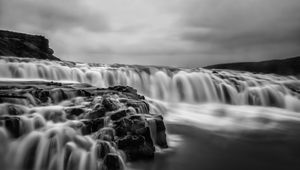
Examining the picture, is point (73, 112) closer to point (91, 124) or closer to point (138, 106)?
point (91, 124)

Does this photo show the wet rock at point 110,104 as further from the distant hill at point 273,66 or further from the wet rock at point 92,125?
the distant hill at point 273,66

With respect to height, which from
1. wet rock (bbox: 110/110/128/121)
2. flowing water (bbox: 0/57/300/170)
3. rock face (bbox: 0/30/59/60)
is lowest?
flowing water (bbox: 0/57/300/170)

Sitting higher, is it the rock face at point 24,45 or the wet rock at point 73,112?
the rock face at point 24,45

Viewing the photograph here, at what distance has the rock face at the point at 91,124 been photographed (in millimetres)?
5891

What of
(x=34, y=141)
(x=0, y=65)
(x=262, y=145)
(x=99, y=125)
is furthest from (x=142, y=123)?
(x=0, y=65)

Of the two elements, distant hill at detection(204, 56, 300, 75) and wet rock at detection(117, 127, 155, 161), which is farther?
distant hill at detection(204, 56, 300, 75)

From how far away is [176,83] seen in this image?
18625 millimetres

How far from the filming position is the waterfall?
15789mm

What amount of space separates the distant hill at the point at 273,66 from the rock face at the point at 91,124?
31.2 metres

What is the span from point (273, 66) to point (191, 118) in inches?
1079

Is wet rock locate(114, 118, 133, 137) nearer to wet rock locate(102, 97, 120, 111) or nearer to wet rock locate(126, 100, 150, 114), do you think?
wet rock locate(102, 97, 120, 111)

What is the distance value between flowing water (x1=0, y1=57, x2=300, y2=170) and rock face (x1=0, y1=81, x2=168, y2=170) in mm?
51

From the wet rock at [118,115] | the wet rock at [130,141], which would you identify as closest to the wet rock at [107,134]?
the wet rock at [130,141]

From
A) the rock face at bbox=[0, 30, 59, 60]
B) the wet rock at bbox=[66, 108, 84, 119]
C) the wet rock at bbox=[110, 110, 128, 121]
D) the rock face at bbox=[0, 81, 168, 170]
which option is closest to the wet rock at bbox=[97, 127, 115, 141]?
A: the rock face at bbox=[0, 81, 168, 170]
